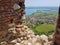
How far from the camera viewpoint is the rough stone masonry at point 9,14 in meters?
3.27

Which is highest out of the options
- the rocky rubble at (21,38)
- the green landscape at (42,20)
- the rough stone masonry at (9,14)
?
the rough stone masonry at (9,14)

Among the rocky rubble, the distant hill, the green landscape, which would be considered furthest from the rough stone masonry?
the distant hill

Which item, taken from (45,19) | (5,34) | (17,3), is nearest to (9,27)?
(5,34)

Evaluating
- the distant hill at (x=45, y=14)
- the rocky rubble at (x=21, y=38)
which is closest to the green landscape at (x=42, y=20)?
the distant hill at (x=45, y=14)

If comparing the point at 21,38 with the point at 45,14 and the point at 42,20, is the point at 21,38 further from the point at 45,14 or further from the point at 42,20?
the point at 45,14

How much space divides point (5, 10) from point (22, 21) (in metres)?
0.45

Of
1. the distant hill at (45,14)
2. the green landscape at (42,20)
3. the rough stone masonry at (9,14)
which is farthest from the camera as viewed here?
the distant hill at (45,14)

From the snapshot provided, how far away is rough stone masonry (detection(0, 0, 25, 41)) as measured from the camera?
3.27 metres

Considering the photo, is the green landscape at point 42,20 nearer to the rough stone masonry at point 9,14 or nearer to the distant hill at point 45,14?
the distant hill at point 45,14

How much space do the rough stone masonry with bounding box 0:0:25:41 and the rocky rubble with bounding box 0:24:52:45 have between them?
0.28 ft

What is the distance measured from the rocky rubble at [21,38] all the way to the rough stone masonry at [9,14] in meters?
0.09

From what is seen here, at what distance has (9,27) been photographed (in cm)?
341

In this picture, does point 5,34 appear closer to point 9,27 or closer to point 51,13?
point 9,27

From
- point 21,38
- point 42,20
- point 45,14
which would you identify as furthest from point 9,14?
point 45,14
